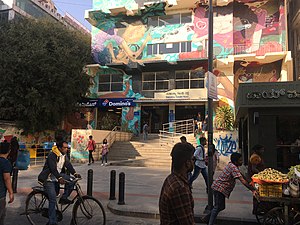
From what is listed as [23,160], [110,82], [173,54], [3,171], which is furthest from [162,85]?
[3,171]

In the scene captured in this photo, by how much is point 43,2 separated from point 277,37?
111 ft

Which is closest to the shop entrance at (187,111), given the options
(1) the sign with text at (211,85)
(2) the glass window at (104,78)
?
(2) the glass window at (104,78)

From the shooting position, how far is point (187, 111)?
87.6ft

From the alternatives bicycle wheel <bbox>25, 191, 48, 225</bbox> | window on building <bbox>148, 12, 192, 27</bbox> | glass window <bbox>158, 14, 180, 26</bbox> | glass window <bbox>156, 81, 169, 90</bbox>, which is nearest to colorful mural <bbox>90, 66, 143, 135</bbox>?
glass window <bbox>156, 81, 169, 90</bbox>

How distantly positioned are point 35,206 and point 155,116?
22.5 metres

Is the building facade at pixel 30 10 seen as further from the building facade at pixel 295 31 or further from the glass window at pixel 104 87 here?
the building facade at pixel 295 31

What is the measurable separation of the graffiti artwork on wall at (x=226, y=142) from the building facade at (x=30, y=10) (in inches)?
948

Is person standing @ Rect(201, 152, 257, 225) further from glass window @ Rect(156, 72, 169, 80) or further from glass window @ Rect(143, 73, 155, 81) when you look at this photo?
glass window @ Rect(143, 73, 155, 81)

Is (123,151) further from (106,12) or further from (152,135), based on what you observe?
(106,12)

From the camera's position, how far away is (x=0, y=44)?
927 inches

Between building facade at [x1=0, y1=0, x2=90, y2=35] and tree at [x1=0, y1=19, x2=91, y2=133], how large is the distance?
5982mm

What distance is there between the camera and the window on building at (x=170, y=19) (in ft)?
88.6

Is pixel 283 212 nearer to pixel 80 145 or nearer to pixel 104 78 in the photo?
pixel 80 145

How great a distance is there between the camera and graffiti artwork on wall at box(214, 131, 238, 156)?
55.0 ft
